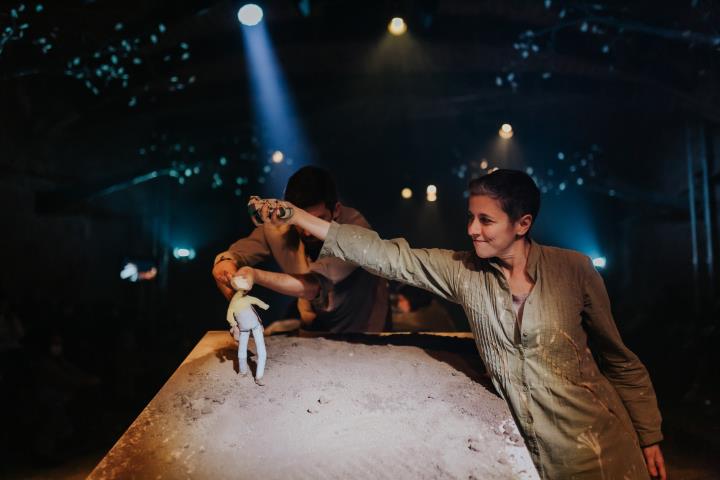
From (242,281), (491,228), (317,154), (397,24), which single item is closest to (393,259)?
(491,228)

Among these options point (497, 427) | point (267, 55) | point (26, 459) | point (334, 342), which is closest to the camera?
point (497, 427)

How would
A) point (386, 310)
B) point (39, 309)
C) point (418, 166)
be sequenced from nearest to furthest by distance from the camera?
point (386, 310) < point (39, 309) < point (418, 166)

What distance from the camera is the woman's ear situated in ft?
7.10

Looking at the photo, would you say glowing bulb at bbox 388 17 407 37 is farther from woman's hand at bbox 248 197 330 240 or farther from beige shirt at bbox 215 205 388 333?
woman's hand at bbox 248 197 330 240

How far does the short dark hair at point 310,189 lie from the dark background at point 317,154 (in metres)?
4.23

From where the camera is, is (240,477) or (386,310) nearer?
(240,477)

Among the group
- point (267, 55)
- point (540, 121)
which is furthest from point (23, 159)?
point (540, 121)

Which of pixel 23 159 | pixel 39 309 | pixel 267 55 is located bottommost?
pixel 39 309

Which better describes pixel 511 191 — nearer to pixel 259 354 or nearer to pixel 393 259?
pixel 393 259

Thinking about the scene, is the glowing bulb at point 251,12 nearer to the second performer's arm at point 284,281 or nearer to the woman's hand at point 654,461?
the second performer's arm at point 284,281

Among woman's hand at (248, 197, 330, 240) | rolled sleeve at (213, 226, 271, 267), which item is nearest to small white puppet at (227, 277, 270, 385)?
woman's hand at (248, 197, 330, 240)

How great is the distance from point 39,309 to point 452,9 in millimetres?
9059

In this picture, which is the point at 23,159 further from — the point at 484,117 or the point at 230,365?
the point at 484,117

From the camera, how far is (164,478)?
67.2 inches
